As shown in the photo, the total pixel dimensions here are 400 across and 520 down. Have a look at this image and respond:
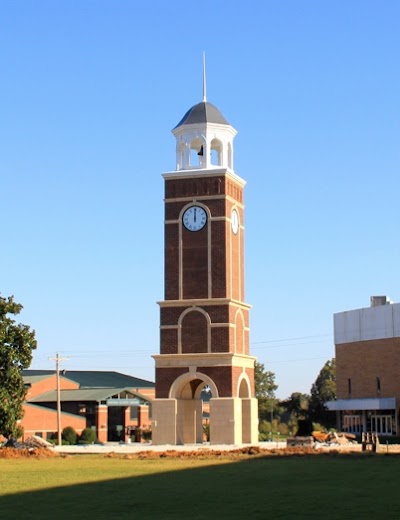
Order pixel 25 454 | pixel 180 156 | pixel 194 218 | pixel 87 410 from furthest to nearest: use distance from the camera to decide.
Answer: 1. pixel 87 410
2. pixel 180 156
3. pixel 194 218
4. pixel 25 454

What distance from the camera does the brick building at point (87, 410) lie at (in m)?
80.1

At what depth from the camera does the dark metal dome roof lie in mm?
61000

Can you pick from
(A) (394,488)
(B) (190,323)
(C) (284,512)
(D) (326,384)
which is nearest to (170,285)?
(B) (190,323)

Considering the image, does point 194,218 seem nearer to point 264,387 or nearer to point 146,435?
point 146,435

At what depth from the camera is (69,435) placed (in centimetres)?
7650

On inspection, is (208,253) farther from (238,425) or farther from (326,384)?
(326,384)

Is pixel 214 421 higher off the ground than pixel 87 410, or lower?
lower

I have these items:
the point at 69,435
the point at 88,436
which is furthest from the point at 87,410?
the point at 69,435

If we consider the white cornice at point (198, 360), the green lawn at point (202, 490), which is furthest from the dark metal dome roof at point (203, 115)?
the green lawn at point (202, 490)

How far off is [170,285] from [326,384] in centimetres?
7499

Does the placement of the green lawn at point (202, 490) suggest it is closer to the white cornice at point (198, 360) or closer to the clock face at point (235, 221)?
the white cornice at point (198, 360)

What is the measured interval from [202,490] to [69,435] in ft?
173

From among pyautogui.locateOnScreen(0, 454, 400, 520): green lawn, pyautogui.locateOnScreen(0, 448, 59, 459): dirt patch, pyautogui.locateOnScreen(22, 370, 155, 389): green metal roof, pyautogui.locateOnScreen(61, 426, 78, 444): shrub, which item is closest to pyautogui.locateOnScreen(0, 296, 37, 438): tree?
pyautogui.locateOnScreen(0, 448, 59, 459): dirt patch

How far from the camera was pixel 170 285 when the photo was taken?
59531mm
